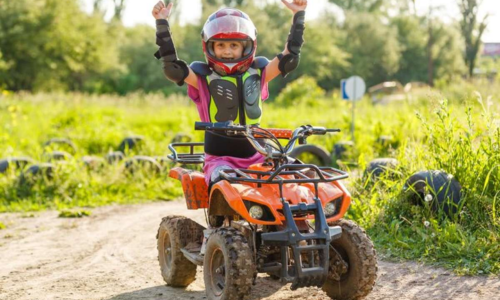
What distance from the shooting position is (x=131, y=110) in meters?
20.3

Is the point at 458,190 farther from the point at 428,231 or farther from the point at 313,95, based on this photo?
the point at 313,95

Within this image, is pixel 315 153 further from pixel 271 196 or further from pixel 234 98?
pixel 271 196

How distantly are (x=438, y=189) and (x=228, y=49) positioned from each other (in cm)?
251

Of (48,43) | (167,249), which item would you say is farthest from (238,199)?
(48,43)

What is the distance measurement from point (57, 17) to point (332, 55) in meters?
19.6

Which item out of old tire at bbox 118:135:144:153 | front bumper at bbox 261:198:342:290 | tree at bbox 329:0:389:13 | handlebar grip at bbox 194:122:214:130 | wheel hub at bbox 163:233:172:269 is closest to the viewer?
front bumper at bbox 261:198:342:290

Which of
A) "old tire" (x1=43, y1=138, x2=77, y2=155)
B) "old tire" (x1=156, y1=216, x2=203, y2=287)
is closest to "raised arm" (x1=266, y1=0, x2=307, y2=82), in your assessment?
"old tire" (x1=156, y1=216, x2=203, y2=287)

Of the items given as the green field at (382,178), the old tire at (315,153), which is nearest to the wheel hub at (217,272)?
the green field at (382,178)

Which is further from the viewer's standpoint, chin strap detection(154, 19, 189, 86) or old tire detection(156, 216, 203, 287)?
old tire detection(156, 216, 203, 287)

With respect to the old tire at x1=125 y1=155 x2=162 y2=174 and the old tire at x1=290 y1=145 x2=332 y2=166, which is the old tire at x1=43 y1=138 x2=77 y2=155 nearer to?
the old tire at x1=125 y1=155 x2=162 y2=174

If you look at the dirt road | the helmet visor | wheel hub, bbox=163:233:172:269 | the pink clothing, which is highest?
the helmet visor

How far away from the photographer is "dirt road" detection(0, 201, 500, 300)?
493 centimetres

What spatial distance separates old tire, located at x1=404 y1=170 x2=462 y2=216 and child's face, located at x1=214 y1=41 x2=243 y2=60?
2.34 m

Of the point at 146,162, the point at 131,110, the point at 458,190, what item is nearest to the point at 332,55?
the point at 131,110
